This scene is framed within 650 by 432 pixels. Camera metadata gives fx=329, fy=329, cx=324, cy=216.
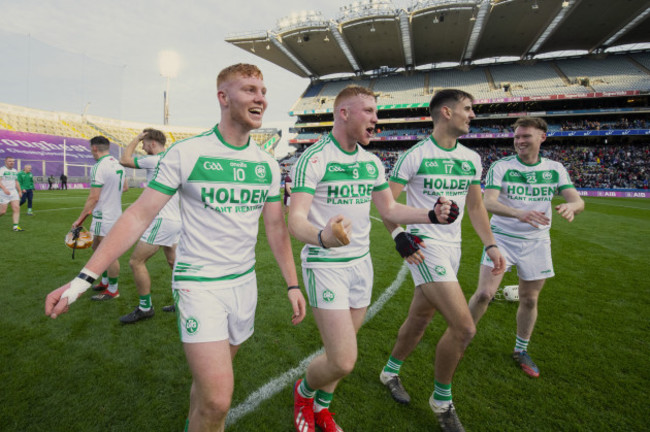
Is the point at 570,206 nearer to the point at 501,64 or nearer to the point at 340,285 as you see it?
the point at 340,285

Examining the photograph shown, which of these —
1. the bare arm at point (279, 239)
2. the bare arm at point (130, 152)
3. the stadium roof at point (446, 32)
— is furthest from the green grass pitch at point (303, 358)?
the stadium roof at point (446, 32)

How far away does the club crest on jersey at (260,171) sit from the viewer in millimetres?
2129

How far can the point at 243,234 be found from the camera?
2105mm

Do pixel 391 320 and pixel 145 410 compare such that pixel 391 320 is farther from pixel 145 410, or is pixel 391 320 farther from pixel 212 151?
pixel 212 151

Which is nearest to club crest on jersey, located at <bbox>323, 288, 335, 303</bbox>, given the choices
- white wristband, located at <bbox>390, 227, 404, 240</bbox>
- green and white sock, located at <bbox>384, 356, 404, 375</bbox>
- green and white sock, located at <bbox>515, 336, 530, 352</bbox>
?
white wristband, located at <bbox>390, 227, 404, 240</bbox>

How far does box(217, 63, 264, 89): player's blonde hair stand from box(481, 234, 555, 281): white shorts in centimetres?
290

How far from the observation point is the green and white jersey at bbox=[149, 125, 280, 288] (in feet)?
6.33

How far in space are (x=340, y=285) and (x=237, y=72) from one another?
5.16 feet

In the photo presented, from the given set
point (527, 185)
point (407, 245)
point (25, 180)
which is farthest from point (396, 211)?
point (25, 180)

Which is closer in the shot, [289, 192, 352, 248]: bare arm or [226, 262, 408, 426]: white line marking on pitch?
[289, 192, 352, 248]: bare arm

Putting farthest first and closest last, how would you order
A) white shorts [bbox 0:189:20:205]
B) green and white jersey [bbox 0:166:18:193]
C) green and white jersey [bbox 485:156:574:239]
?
white shorts [bbox 0:189:20:205] → green and white jersey [bbox 0:166:18:193] → green and white jersey [bbox 485:156:574:239]

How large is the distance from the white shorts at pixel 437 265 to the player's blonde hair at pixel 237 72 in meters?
1.83

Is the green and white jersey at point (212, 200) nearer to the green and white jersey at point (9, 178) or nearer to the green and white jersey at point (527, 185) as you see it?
the green and white jersey at point (527, 185)

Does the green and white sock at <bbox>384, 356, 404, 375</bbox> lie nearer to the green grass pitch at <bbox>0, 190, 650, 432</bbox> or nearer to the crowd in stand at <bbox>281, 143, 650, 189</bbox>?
the green grass pitch at <bbox>0, 190, 650, 432</bbox>
